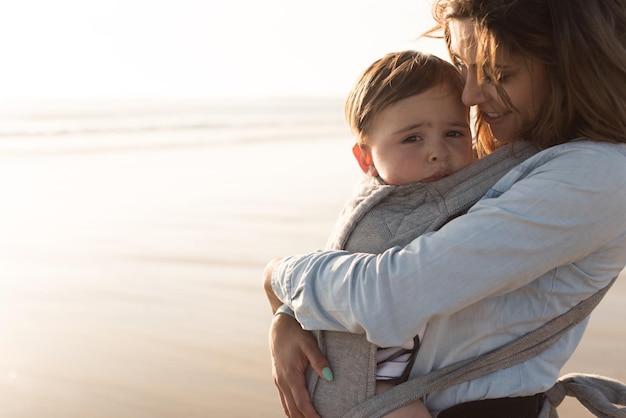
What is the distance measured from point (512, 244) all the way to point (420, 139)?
0.49m

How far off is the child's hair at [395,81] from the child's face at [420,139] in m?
0.02

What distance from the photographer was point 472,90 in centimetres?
208

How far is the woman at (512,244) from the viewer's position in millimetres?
1785

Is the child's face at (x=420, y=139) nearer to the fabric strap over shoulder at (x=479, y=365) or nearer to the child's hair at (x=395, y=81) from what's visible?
the child's hair at (x=395, y=81)

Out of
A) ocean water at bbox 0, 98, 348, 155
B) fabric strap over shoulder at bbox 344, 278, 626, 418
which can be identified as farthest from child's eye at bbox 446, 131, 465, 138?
ocean water at bbox 0, 98, 348, 155

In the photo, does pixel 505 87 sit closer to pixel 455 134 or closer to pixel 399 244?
pixel 455 134

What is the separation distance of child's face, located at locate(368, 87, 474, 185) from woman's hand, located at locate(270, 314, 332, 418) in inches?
17.6

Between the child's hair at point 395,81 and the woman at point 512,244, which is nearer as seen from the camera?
the woman at point 512,244

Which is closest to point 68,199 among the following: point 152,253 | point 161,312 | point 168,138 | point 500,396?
point 152,253

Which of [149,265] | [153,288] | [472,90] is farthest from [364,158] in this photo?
[149,265]

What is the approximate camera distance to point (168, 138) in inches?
420

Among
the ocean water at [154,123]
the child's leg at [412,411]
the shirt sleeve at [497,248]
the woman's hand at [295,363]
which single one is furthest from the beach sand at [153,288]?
the ocean water at [154,123]

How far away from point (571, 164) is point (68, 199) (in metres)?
5.27

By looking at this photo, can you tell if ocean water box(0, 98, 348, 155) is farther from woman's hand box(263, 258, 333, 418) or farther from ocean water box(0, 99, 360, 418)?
woman's hand box(263, 258, 333, 418)
